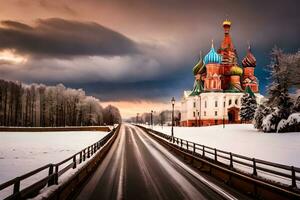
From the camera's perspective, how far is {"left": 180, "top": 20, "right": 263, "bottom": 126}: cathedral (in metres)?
122

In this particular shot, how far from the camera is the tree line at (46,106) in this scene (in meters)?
145

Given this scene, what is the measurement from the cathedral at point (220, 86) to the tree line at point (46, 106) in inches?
1981

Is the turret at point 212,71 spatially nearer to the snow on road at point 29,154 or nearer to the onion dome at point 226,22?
the onion dome at point 226,22

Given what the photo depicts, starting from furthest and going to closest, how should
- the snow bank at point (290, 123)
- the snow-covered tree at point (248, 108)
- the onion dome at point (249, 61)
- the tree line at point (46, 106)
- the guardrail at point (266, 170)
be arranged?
the tree line at point (46, 106) < the onion dome at point (249, 61) < the snow-covered tree at point (248, 108) < the snow bank at point (290, 123) < the guardrail at point (266, 170)

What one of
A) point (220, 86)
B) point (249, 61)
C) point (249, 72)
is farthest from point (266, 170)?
point (249, 61)

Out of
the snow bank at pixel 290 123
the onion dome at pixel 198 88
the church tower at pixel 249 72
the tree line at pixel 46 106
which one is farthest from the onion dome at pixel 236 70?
the snow bank at pixel 290 123

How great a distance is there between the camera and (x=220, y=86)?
126 meters

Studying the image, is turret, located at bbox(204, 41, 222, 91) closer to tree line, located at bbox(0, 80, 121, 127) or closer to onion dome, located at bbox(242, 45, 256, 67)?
onion dome, located at bbox(242, 45, 256, 67)

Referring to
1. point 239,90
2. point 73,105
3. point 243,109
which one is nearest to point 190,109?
point 239,90

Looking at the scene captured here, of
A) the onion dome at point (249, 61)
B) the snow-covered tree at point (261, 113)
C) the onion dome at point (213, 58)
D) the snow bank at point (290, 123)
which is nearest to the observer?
the snow bank at point (290, 123)

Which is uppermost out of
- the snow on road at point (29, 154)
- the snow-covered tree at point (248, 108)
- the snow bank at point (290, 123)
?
the snow-covered tree at point (248, 108)

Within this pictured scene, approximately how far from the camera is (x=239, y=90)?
126562 mm

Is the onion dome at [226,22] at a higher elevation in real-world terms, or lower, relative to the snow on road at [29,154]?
higher

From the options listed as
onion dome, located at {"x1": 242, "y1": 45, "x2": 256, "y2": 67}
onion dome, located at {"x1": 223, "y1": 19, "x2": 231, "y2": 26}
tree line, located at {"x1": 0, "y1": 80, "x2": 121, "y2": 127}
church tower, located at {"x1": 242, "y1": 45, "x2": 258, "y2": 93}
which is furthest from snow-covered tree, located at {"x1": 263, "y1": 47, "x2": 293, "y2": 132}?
tree line, located at {"x1": 0, "y1": 80, "x2": 121, "y2": 127}
